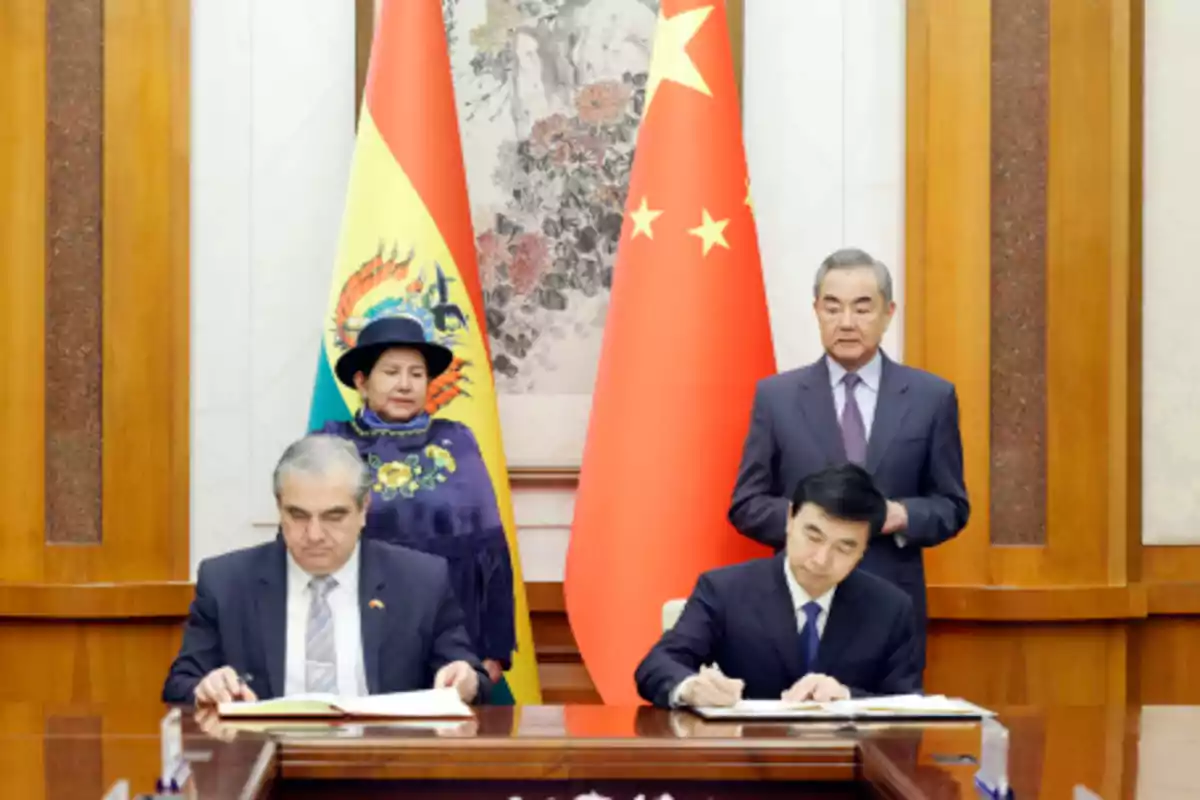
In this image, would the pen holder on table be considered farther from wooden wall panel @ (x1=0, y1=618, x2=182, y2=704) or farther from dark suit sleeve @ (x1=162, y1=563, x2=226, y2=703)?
wooden wall panel @ (x1=0, y1=618, x2=182, y2=704)

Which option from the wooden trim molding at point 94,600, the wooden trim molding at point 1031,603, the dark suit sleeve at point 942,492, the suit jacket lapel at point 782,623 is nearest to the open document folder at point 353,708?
the suit jacket lapel at point 782,623

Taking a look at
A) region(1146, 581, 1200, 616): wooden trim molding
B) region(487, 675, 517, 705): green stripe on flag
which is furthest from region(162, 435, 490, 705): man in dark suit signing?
region(1146, 581, 1200, 616): wooden trim molding

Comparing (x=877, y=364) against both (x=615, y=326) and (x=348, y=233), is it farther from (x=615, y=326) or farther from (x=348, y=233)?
(x=348, y=233)

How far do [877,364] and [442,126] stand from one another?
129 centimetres

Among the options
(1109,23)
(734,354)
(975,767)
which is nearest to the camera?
(975,767)

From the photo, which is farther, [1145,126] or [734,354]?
[1145,126]

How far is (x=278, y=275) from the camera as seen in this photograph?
173 inches

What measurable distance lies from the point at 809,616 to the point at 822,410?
2.41 ft

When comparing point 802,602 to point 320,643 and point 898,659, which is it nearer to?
point 898,659

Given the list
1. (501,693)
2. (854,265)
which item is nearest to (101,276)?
(501,693)

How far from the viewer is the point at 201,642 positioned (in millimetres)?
2725

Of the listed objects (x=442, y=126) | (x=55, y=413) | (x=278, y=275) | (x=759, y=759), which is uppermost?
(x=442, y=126)

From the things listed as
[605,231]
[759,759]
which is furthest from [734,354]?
[759,759]

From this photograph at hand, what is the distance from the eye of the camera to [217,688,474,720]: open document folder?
2.29m
